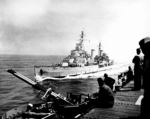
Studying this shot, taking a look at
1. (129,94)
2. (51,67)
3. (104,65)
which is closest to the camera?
(129,94)

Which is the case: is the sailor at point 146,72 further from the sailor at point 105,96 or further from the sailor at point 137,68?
the sailor at point 137,68

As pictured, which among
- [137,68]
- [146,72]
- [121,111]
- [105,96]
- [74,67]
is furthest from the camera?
[74,67]

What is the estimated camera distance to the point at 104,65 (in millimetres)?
79500

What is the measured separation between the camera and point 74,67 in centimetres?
6150

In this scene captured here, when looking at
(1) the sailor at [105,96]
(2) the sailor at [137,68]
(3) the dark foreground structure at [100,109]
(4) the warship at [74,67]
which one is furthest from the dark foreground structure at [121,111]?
(4) the warship at [74,67]

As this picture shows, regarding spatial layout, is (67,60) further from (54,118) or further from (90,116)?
(90,116)

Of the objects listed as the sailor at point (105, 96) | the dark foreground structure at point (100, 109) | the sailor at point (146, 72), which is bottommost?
the dark foreground structure at point (100, 109)

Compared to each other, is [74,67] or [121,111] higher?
[74,67]

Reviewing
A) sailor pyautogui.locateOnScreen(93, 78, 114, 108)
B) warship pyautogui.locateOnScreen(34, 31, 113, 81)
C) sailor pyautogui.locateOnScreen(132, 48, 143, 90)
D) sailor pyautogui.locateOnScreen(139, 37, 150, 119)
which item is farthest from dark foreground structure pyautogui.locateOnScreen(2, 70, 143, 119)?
warship pyautogui.locateOnScreen(34, 31, 113, 81)

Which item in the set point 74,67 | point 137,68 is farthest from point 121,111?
point 74,67

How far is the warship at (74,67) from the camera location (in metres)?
56.5

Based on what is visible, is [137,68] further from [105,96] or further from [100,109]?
[100,109]

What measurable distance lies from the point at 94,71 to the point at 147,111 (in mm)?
66760

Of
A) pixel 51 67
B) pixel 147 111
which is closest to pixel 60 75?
pixel 51 67
